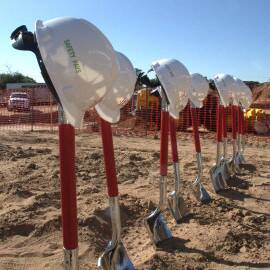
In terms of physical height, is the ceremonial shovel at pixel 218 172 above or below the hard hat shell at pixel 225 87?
below

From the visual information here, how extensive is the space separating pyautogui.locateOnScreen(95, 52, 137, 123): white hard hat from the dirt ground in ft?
4.70

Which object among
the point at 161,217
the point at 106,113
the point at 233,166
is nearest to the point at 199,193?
the point at 161,217

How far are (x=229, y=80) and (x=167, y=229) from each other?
3506mm

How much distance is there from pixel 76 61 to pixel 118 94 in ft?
4.01

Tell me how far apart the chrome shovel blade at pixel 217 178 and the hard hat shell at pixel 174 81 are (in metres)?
2.70

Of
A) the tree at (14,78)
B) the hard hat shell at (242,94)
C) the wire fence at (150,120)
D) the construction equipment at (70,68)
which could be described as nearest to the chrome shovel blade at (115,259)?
the construction equipment at (70,68)

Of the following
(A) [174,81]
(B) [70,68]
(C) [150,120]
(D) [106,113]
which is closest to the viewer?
(B) [70,68]

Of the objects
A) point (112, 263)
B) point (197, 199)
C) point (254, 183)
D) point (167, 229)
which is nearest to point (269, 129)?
point (254, 183)

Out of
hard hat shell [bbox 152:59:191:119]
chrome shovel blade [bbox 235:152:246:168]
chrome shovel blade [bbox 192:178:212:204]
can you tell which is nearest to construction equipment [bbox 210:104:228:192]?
chrome shovel blade [bbox 192:178:212:204]

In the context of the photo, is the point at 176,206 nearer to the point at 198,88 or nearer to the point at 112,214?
the point at 198,88

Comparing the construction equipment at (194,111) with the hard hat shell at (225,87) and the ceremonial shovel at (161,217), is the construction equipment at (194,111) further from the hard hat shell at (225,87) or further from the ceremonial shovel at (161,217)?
the ceremonial shovel at (161,217)

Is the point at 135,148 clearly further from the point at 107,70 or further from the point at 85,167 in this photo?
the point at 107,70

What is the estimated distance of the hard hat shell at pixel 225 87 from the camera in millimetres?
7312

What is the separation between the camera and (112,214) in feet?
12.1
